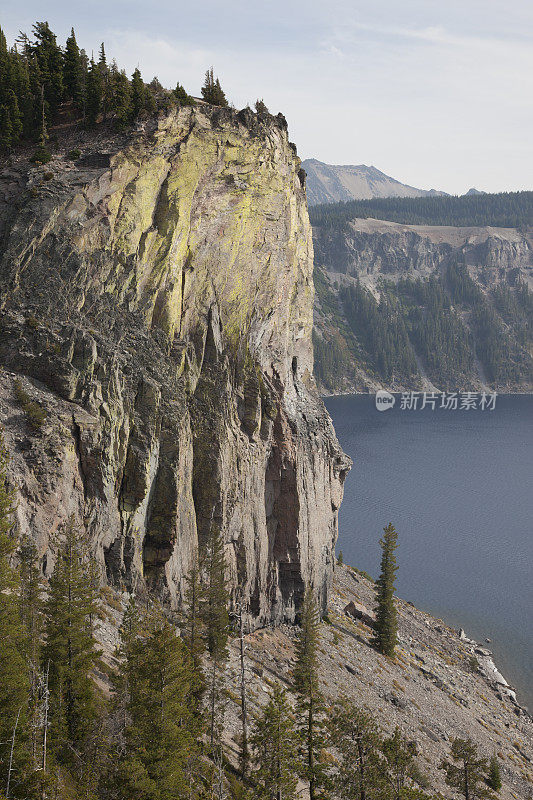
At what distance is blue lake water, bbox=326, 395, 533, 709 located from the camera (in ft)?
275

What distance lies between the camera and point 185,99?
5350 cm

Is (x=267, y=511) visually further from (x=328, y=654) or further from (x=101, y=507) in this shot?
(x=101, y=507)

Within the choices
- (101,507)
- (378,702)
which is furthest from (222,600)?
(378,702)

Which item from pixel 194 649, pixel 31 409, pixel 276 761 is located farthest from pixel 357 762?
pixel 31 409

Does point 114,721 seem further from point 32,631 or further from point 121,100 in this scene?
point 121,100

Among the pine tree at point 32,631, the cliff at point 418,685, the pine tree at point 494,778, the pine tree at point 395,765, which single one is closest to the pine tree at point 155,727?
the pine tree at point 32,631

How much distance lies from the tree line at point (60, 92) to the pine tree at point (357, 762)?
44.7m

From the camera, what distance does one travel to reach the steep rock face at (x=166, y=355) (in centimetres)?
4050

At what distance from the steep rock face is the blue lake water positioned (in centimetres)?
3104

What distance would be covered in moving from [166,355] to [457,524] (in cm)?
8236

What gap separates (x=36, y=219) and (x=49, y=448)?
16.7 m

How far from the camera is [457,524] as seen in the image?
113m

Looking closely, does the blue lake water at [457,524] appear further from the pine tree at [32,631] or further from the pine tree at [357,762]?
the pine tree at [32,631]

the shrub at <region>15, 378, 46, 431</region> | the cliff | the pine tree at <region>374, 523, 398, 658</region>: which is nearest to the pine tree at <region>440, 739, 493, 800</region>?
the cliff
